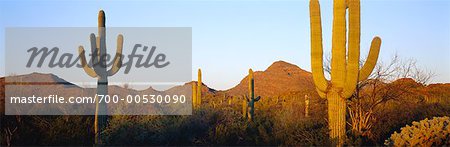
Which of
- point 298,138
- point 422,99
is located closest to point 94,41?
point 298,138

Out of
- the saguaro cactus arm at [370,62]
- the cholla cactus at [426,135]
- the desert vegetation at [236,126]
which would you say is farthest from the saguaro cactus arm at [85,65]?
the cholla cactus at [426,135]

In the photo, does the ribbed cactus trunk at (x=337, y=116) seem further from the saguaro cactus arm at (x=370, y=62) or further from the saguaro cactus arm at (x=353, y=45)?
the saguaro cactus arm at (x=370, y=62)

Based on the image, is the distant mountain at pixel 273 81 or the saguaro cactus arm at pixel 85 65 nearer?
the saguaro cactus arm at pixel 85 65

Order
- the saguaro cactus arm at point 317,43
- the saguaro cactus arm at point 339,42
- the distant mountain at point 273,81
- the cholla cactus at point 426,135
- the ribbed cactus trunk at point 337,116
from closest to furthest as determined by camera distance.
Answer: the cholla cactus at point 426,135, the saguaro cactus arm at point 339,42, the ribbed cactus trunk at point 337,116, the saguaro cactus arm at point 317,43, the distant mountain at point 273,81

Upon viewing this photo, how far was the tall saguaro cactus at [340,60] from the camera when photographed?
10797 millimetres

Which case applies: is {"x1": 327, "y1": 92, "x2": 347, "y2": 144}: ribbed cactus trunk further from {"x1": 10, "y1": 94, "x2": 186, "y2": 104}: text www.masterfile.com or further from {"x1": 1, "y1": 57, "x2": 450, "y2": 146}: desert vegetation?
{"x1": 10, "y1": 94, "x2": 186, "y2": 104}: text www.masterfile.com

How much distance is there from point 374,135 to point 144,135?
635 centimetres

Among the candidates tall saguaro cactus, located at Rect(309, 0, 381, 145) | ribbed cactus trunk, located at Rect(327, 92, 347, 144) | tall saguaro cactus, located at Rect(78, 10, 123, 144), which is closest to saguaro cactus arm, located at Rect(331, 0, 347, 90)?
tall saguaro cactus, located at Rect(309, 0, 381, 145)

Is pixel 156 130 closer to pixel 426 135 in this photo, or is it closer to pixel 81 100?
pixel 81 100

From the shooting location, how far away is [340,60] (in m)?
10.8

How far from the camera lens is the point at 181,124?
553 inches

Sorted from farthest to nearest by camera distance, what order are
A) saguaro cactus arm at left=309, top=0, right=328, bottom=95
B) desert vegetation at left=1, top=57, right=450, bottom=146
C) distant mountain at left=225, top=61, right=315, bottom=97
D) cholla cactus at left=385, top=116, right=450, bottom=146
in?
distant mountain at left=225, top=61, right=315, bottom=97 → desert vegetation at left=1, top=57, right=450, bottom=146 → saguaro cactus arm at left=309, top=0, right=328, bottom=95 → cholla cactus at left=385, top=116, right=450, bottom=146

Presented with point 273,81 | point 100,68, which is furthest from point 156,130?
point 273,81

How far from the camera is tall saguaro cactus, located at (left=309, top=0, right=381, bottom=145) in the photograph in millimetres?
10797
